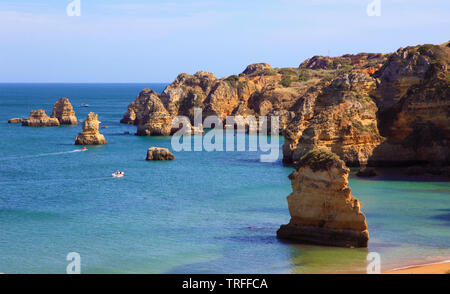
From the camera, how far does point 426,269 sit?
93.2 ft

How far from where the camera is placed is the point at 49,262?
1215 inches

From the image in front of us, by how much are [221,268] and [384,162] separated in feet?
114

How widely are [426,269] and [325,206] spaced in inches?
229

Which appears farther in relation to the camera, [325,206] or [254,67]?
[254,67]

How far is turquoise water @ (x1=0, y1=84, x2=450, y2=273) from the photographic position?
101 ft

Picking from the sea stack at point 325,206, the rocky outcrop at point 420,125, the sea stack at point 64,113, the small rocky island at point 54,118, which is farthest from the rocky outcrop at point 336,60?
the sea stack at point 325,206

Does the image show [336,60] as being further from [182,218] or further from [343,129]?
[182,218]

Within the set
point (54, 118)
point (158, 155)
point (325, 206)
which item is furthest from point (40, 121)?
point (325, 206)

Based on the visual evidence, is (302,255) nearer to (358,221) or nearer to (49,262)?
(358,221)

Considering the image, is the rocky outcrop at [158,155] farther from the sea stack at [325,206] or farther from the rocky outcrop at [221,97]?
the sea stack at [325,206]

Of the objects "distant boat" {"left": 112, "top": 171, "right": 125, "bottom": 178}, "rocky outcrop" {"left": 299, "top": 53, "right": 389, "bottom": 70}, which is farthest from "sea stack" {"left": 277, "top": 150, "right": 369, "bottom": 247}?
"rocky outcrop" {"left": 299, "top": 53, "right": 389, "bottom": 70}

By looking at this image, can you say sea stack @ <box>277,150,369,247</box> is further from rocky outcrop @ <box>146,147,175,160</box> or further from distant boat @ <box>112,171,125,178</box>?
rocky outcrop @ <box>146,147,175,160</box>
